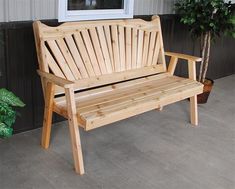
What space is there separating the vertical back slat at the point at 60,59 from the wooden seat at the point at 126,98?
18 cm

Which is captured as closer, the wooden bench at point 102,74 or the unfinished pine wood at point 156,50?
the wooden bench at point 102,74

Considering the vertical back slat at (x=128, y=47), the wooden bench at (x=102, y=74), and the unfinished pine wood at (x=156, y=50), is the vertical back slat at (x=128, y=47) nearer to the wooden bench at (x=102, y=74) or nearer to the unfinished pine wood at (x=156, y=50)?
the wooden bench at (x=102, y=74)

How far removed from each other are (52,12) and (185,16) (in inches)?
59.0

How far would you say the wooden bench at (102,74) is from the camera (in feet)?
7.95

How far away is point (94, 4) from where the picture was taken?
3266 mm

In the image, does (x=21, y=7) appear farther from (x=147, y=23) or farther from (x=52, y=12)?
(x=147, y=23)

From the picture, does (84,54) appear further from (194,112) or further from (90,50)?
(194,112)

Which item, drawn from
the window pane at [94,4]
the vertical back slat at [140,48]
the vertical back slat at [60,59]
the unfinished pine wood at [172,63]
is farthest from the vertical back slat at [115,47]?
the unfinished pine wood at [172,63]

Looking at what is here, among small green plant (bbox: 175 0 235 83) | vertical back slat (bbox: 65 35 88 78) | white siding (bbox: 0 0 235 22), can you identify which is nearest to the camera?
white siding (bbox: 0 0 235 22)

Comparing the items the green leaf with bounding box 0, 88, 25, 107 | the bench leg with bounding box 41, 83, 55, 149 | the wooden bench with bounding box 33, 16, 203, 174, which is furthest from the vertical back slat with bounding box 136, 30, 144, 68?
the green leaf with bounding box 0, 88, 25, 107

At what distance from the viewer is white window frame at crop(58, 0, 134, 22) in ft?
9.81

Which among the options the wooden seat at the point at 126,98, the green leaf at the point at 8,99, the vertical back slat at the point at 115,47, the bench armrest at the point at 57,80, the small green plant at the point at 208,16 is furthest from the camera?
the small green plant at the point at 208,16

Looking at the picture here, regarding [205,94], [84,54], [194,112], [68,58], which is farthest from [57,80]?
[205,94]

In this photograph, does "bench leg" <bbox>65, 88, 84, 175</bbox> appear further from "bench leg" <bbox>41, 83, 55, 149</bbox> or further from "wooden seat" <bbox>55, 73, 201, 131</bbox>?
"bench leg" <bbox>41, 83, 55, 149</bbox>
